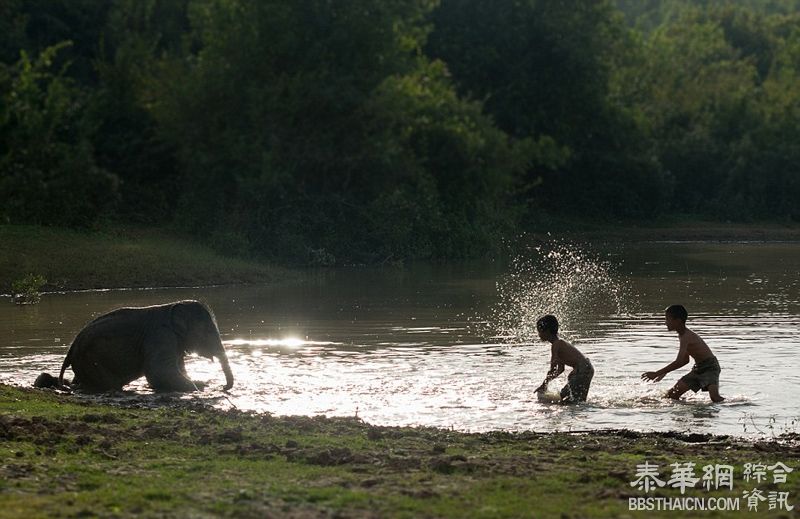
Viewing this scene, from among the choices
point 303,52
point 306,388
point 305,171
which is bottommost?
point 306,388

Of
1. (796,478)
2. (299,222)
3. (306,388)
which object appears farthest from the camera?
(299,222)

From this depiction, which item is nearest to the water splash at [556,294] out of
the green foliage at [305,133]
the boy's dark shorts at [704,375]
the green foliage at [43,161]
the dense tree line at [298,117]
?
the dense tree line at [298,117]

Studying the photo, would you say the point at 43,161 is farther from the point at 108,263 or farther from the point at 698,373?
the point at 698,373

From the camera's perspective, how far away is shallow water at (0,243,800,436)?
1385cm

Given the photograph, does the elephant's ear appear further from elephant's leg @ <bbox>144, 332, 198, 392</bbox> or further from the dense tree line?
the dense tree line

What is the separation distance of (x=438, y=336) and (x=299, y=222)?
689 inches

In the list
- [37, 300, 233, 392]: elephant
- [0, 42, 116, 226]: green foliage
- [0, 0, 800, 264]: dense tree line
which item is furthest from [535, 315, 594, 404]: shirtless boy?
[0, 42, 116, 226]: green foliage

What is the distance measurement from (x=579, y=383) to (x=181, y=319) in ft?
15.5

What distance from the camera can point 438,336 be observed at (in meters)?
20.5

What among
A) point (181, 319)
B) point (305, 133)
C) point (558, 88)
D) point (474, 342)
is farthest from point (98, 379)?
point (558, 88)

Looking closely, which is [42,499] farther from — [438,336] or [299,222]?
[299,222]

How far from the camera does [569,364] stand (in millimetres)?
14453

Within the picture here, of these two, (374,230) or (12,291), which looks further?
(374,230)

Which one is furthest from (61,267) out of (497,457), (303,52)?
(497,457)
